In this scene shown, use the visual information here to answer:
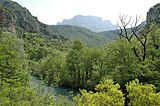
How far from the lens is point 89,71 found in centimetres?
6262

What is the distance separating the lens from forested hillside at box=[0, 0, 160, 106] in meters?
12.4

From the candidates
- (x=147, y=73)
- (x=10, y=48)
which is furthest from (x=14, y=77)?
(x=147, y=73)

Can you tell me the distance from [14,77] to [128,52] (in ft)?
83.2

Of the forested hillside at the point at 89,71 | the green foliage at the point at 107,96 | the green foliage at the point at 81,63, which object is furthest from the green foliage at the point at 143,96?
the green foliage at the point at 81,63

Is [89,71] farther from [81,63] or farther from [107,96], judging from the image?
[107,96]

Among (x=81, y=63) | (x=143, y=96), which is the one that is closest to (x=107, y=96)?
(x=143, y=96)

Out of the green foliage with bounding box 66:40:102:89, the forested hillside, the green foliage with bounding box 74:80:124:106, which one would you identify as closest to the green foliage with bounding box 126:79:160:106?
the forested hillside

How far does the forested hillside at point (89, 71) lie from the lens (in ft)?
40.7

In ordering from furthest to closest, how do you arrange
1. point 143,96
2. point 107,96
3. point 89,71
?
point 89,71
point 143,96
point 107,96

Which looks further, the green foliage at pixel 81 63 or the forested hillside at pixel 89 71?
the green foliage at pixel 81 63

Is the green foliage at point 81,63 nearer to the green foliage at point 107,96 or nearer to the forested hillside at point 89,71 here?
the forested hillside at point 89,71

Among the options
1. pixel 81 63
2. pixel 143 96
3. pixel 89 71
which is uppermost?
pixel 143 96

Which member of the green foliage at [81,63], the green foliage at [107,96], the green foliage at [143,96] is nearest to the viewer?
the green foliage at [107,96]

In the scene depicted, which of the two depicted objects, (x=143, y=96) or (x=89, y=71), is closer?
(x=143, y=96)
